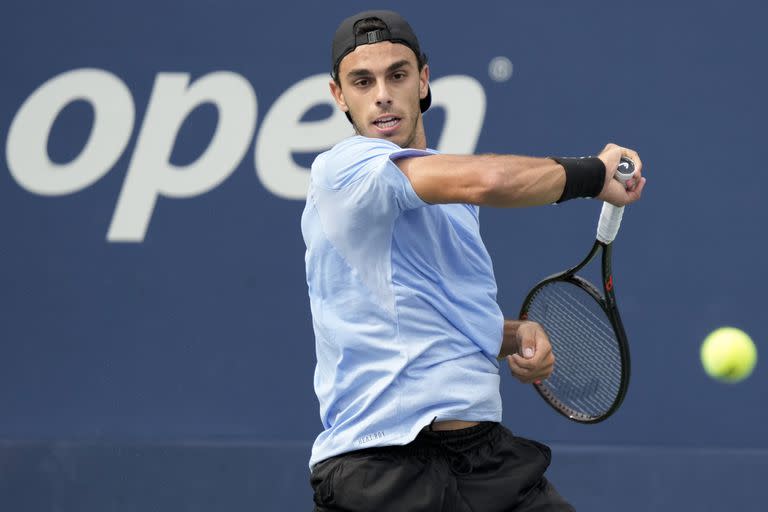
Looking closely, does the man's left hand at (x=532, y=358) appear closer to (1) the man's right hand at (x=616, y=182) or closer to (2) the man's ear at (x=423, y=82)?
(1) the man's right hand at (x=616, y=182)

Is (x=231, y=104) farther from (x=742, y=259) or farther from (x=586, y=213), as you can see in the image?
(x=742, y=259)

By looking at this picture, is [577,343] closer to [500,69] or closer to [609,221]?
[609,221]

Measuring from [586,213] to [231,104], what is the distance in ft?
4.34

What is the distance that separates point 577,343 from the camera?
3174mm

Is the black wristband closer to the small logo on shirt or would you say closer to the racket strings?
the small logo on shirt

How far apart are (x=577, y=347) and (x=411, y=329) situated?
2.69 feet

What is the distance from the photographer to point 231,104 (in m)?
4.80

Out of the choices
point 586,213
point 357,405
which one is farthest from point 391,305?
point 586,213

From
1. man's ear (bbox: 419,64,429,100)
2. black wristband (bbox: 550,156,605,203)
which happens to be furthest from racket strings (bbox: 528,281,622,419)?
black wristband (bbox: 550,156,605,203)

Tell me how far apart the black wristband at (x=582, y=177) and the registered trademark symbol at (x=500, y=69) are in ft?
7.67

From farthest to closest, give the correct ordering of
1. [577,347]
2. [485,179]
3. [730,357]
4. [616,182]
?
[730,357] → [577,347] → [616,182] → [485,179]

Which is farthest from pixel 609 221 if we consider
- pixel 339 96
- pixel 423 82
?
pixel 339 96

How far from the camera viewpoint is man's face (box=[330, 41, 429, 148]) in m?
2.70

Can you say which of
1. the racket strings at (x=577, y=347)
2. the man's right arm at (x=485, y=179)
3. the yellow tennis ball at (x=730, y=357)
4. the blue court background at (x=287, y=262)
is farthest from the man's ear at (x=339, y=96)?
the blue court background at (x=287, y=262)
